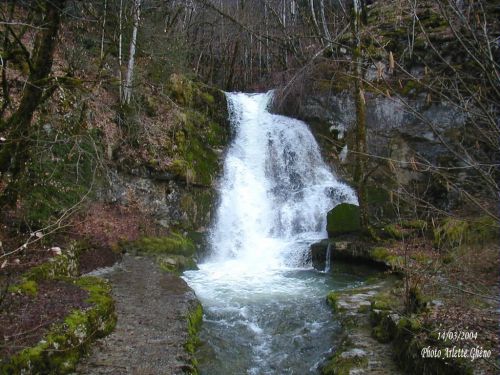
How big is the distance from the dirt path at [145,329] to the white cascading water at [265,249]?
594mm

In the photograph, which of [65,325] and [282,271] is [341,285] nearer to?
[282,271]

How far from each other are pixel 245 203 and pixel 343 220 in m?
3.66

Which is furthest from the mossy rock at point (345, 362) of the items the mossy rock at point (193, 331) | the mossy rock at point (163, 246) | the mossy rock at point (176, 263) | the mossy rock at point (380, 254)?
the mossy rock at point (163, 246)

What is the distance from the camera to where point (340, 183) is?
16000 mm

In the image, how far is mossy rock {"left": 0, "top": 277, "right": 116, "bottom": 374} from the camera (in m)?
3.97

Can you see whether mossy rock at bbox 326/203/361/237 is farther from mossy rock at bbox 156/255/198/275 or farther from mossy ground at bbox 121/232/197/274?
mossy rock at bbox 156/255/198/275

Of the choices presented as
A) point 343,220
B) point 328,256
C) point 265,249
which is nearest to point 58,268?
point 265,249

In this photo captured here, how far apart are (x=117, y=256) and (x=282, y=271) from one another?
4614 mm

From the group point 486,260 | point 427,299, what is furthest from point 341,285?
point 427,299

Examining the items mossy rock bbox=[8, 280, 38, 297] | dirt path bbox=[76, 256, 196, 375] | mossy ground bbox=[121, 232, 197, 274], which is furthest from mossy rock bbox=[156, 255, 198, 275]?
mossy rock bbox=[8, 280, 38, 297]

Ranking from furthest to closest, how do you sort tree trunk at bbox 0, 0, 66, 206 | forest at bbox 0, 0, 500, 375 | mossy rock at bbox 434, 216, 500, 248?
1. mossy rock at bbox 434, 216, 500, 248
2. tree trunk at bbox 0, 0, 66, 206
3. forest at bbox 0, 0, 500, 375

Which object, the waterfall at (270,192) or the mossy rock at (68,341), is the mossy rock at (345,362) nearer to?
the mossy rock at (68,341)

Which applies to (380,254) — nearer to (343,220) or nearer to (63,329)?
(343,220)

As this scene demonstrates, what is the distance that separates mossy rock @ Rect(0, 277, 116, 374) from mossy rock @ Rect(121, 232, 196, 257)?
15.4 ft
